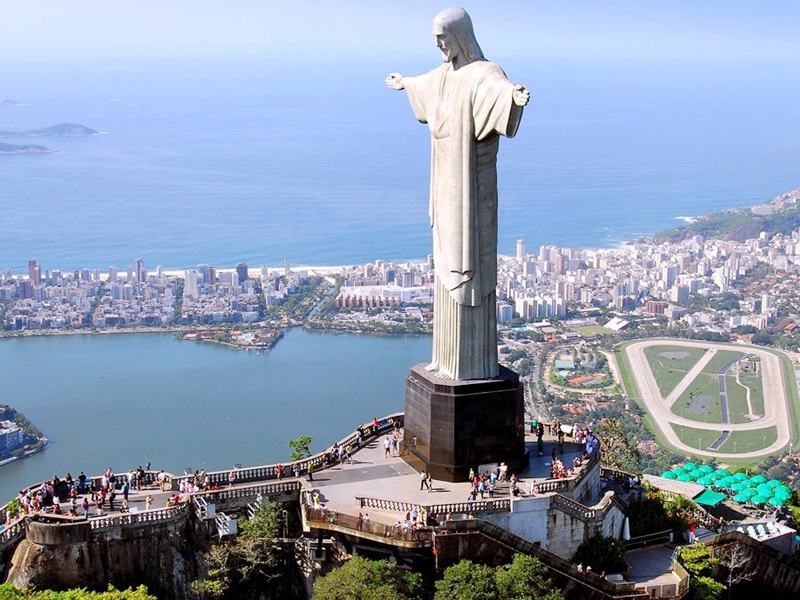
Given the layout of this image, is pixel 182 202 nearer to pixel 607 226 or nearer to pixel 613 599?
pixel 607 226

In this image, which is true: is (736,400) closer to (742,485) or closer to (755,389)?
(755,389)

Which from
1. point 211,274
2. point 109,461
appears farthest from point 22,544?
point 211,274

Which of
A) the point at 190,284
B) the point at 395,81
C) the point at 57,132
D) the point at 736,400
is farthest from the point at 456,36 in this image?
the point at 57,132

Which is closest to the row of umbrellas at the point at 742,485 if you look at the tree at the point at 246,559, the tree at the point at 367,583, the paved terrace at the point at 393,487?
the paved terrace at the point at 393,487

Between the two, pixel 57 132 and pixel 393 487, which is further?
pixel 57 132

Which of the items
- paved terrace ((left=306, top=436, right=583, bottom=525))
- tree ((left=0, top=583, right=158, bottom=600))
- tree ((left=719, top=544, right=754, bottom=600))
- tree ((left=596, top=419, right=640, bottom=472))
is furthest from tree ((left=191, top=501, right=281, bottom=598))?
tree ((left=596, top=419, right=640, bottom=472))

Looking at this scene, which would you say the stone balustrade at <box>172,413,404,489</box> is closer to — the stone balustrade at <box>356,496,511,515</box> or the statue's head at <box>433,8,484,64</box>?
the stone balustrade at <box>356,496,511,515</box>

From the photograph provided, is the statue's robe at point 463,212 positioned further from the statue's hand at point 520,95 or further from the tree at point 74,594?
the tree at point 74,594
